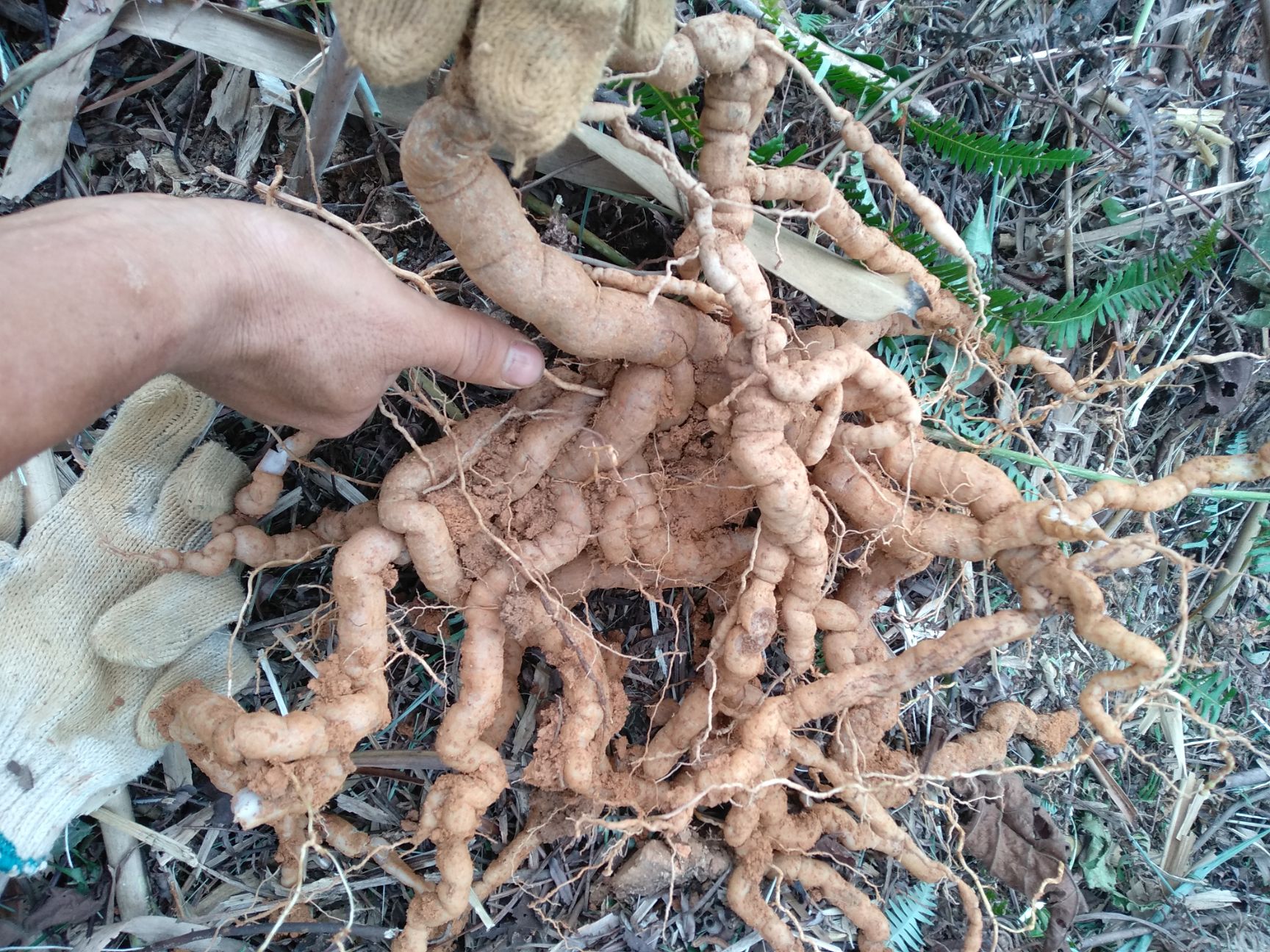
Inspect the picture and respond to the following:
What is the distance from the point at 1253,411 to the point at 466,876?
1.87 m

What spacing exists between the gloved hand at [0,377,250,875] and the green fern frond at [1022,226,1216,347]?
60.8 inches

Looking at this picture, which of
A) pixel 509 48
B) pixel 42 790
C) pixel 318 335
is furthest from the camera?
pixel 42 790

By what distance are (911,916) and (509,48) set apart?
6.07 feet

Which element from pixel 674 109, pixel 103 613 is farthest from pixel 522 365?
pixel 103 613

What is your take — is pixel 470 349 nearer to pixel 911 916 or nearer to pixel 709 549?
pixel 709 549

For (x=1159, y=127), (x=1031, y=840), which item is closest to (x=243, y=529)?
(x=1031, y=840)

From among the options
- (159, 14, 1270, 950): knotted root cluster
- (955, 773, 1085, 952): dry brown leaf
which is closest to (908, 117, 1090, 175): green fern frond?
(159, 14, 1270, 950): knotted root cluster

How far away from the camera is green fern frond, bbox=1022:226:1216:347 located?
4.86 ft

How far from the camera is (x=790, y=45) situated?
125cm

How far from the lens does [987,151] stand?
1.40 metres

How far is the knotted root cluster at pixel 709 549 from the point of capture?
115 centimetres

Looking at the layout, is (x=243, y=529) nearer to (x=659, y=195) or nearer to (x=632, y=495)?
(x=632, y=495)

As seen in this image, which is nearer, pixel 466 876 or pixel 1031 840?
pixel 466 876

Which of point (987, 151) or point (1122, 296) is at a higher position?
point (987, 151)
